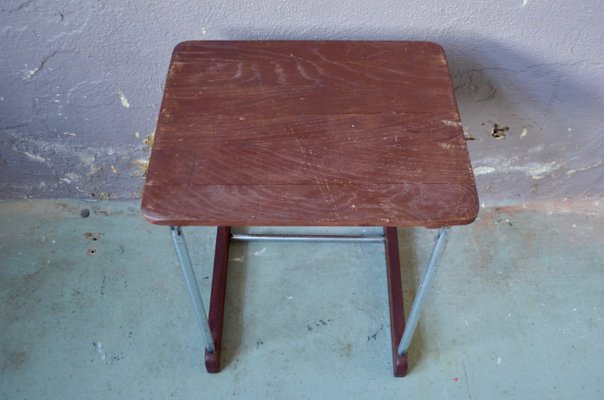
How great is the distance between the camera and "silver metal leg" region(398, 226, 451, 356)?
90 centimetres

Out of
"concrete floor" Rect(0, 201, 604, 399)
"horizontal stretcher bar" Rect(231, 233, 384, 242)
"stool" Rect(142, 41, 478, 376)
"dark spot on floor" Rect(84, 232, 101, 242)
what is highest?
"stool" Rect(142, 41, 478, 376)

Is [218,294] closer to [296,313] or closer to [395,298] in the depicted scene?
[296,313]

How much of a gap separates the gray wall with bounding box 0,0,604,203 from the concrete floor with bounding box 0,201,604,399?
147mm

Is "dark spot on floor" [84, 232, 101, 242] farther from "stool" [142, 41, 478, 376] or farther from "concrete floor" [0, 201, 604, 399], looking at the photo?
"stool" [142, 41, 478, 376]

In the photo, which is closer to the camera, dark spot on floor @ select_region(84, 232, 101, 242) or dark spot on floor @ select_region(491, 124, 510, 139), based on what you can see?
dark spot on floor @ select_region(491, 124, 510, 139)

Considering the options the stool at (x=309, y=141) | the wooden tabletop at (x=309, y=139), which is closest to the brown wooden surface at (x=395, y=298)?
the stool at (x=309, y=141)

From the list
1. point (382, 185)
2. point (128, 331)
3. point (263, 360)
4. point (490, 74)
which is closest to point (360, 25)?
point (490, 74)

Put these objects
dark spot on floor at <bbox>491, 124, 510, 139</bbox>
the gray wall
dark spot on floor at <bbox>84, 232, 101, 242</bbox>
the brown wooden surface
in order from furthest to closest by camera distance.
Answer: dark spot on floor at <bbox>84, 232, 101, 242</bbox>, dark spot on floor at <bbox>491, 124, 510, 139</bbox>, the brown wooden surface, the gray wall

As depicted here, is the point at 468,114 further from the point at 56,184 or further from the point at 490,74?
the point at 56,184

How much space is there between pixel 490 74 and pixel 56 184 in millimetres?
1209

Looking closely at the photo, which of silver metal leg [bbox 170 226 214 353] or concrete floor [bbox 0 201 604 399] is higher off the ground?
silver metal leg [bbox 170 226 214 353]

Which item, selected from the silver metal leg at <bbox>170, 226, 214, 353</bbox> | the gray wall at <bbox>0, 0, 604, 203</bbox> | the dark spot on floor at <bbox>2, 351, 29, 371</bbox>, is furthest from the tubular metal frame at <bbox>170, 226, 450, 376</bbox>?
the dark spot on floor at <bbox>2, 351, 29, 371</bbox>

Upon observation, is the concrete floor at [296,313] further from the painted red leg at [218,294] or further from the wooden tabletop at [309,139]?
the wooden tabletop at [309,139]

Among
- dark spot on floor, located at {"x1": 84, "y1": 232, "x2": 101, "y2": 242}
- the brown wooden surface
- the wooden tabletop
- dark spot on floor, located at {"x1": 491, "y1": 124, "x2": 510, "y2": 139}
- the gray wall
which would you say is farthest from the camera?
dark spot on floor, located at {"x1": 84, "y1": 232, "x2": 101, "y2": 242}
